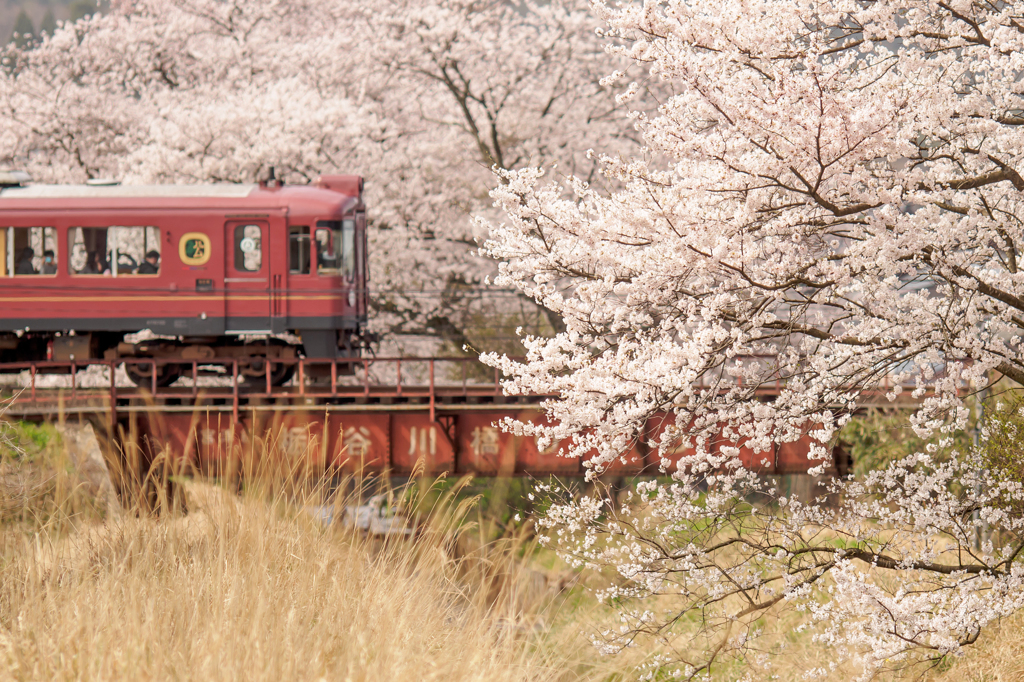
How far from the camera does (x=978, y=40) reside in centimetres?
491

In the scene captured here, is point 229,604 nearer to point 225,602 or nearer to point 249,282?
point 225,602

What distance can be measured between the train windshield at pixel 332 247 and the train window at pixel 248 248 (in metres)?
0.92

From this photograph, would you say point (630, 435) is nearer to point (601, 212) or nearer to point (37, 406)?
point (601, 212)

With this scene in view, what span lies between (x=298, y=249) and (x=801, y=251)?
10.3 meters

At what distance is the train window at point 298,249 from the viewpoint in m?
14.1

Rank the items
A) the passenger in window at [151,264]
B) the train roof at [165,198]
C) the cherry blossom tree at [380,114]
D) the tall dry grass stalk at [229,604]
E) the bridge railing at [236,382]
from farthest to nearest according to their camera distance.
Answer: the cherry blossom tree at [380,114], the passenger in window at [151,264], the train roof at [165,198], the bridge railing at [236,382], the tall dry grass stalk at [229,604]

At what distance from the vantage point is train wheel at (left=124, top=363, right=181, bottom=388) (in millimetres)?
14453

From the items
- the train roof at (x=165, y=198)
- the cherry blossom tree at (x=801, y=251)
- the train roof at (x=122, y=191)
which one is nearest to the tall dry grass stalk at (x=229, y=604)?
the cherry blossom tree at (x=801, y=251)

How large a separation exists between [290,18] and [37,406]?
14.2 m

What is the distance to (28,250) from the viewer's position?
1395cm

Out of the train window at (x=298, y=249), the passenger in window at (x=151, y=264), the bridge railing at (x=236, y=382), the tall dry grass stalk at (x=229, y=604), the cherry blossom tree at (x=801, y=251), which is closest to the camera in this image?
the tall dry grass stalk at (x=229, y=604)

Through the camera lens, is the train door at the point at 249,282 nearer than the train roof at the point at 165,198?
No

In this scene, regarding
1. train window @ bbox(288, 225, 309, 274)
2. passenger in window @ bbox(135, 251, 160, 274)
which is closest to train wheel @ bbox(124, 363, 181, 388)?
passenger in window @ bbox(135, 251, 160, 274)

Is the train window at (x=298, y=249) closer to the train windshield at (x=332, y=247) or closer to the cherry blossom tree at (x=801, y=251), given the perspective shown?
the train windshield at (x=332, y=247)
